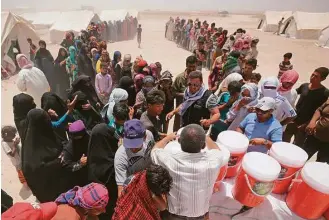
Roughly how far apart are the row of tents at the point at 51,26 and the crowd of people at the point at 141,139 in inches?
229

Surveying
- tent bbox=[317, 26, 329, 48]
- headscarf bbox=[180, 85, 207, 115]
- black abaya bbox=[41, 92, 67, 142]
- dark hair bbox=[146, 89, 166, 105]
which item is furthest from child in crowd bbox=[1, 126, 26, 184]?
tent bbox=[317, 26, 329, 48]

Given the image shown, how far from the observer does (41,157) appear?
105 inches

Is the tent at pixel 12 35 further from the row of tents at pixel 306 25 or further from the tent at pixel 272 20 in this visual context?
the tent at pixel 272 20

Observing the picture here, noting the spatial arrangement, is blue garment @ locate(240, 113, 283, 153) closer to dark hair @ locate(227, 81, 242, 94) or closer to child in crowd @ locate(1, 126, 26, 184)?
dark hair @ locate(227, 81, 242, 94)

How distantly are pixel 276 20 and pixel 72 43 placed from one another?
75.4 ft

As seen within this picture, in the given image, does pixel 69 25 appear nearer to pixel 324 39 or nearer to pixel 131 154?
pixel 131 154

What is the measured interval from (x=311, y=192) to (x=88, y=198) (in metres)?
1.69

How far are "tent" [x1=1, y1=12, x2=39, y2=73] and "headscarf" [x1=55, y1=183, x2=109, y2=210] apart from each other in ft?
32.2

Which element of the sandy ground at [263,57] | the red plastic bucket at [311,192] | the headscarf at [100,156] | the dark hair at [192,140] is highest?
the dark hair at [192,140]

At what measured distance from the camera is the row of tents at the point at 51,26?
1017 centimetres

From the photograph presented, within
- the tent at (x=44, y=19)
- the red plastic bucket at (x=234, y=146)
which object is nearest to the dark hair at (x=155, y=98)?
the red plastic bucket at (x=234, y=146)

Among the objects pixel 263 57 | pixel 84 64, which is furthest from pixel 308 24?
pixel 84 64

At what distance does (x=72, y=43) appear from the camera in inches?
327

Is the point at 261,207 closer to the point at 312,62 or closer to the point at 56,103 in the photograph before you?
the point at 56,103
